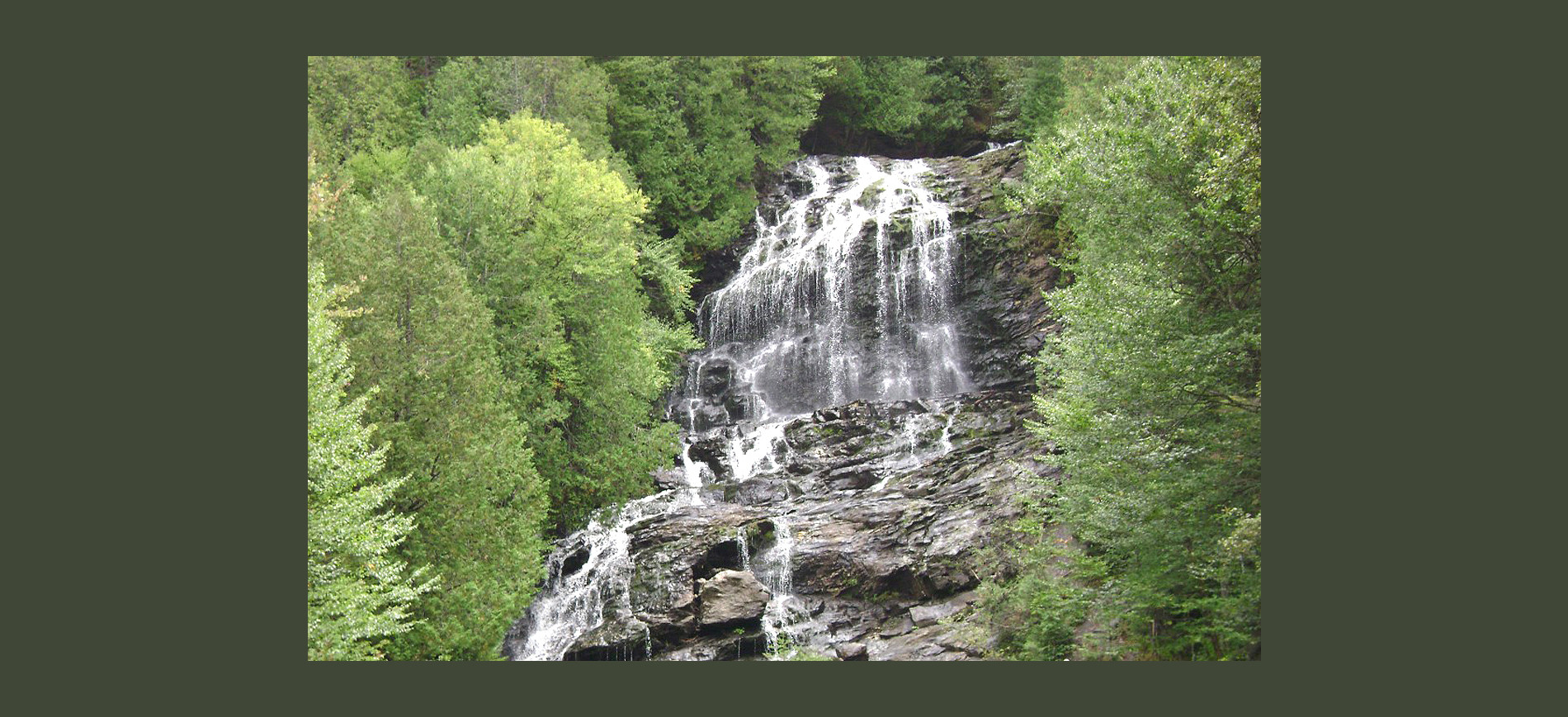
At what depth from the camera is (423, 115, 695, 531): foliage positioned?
26594mm

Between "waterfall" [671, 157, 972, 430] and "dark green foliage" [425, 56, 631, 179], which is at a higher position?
"dark green foliage" [425, 56, 631, 179]

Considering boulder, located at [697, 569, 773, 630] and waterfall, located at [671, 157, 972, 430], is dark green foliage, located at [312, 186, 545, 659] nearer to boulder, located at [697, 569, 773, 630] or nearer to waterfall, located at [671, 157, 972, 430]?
boulder, located at [697, 569, 773, 630]

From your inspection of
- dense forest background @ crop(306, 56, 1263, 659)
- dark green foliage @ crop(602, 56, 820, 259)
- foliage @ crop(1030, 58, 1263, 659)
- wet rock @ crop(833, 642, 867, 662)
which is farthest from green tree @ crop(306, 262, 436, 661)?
dark green foliage @ crop(602, 56, 820, 259)

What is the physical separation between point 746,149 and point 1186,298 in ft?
84.2

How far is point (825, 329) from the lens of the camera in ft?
122

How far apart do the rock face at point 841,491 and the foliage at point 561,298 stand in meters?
1.62

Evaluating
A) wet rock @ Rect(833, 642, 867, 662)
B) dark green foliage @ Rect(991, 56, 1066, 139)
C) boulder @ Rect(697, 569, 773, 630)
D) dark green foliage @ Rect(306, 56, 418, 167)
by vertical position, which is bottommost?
wet rock @ Rect(833, 642, 867, 662)

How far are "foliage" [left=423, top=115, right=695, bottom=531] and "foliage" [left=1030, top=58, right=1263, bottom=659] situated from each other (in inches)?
491

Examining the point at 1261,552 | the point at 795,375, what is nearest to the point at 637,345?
the point at 795,375

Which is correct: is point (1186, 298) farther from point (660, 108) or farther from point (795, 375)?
point (660, 108)

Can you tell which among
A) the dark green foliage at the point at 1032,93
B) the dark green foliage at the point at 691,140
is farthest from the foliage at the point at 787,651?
the dark green foliage at the point at 1032,93

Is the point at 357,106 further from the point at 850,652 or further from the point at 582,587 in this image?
the point at 850,652

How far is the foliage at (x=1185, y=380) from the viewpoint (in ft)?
55.1

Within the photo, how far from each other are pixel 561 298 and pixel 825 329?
11167mm
